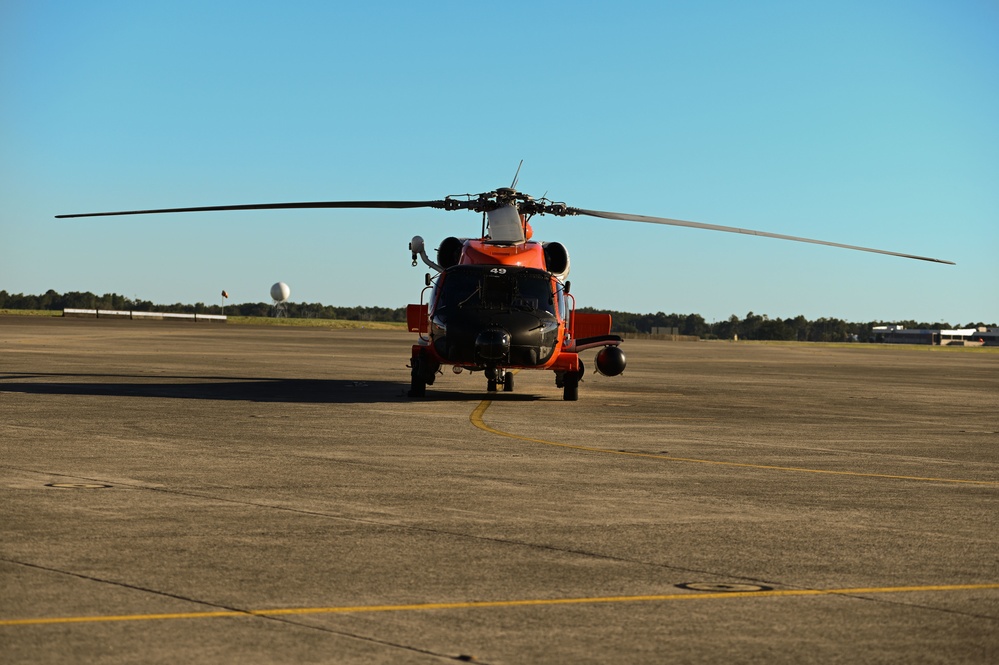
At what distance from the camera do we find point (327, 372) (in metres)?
36.6

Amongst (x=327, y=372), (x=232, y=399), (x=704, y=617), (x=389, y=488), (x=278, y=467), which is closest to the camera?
(x=704, y=617)

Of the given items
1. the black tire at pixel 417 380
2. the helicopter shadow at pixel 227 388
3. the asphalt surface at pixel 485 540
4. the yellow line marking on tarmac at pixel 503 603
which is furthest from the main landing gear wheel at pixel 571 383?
the yellow line marking on tarmac at pixel 503 603

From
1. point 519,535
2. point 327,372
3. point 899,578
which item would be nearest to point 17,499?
point 519,535

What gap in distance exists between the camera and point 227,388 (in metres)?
27.5

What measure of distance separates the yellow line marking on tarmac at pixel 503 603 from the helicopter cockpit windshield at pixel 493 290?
17600 millimetres

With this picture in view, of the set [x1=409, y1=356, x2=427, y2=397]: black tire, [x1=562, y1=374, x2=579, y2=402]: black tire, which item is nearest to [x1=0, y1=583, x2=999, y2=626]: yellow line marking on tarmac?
[x1=409, y1=356, x2=427, y2=397]: black tire

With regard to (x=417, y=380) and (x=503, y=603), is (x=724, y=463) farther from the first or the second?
(x=417, y=380)

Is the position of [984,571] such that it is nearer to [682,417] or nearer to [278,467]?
[278,467]

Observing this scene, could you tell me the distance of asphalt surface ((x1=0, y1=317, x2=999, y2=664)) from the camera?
6.32 metres

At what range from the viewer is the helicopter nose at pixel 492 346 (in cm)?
2380

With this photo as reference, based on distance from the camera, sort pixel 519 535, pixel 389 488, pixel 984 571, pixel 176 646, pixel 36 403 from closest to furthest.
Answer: pixel 176 646, pixel 984 571, pixel 519 535, pixel 389 488, pixel 36 403

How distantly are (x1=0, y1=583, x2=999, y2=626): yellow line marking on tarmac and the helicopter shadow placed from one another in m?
17.0

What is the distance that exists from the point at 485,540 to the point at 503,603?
2.01 m

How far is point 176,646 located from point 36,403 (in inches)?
675
